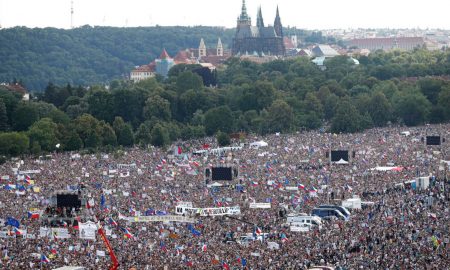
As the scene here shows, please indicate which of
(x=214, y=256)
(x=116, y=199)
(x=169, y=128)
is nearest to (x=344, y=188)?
(x=116, y=199)

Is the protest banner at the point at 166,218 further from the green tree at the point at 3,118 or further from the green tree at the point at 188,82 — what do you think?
the green tree at the point at 188,82

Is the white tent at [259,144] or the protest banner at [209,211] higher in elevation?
the protest banner at [209,211]

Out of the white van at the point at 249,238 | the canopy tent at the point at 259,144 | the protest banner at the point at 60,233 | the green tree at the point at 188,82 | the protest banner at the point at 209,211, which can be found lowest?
the green tree at the point at 188,82

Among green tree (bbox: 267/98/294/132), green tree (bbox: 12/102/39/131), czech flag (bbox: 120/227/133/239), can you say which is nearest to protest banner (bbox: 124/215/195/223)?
czech flag (bbox: 120/227/133/239)

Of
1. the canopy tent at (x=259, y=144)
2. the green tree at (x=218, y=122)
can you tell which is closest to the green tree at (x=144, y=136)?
the green tree at (x=218, y=122)

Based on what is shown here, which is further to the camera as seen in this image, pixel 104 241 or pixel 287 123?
pixel 287 123

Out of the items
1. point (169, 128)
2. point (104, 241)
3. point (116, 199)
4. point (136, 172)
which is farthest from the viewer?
point (169, 128)

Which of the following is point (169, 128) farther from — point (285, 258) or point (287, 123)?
point (285, 258)
